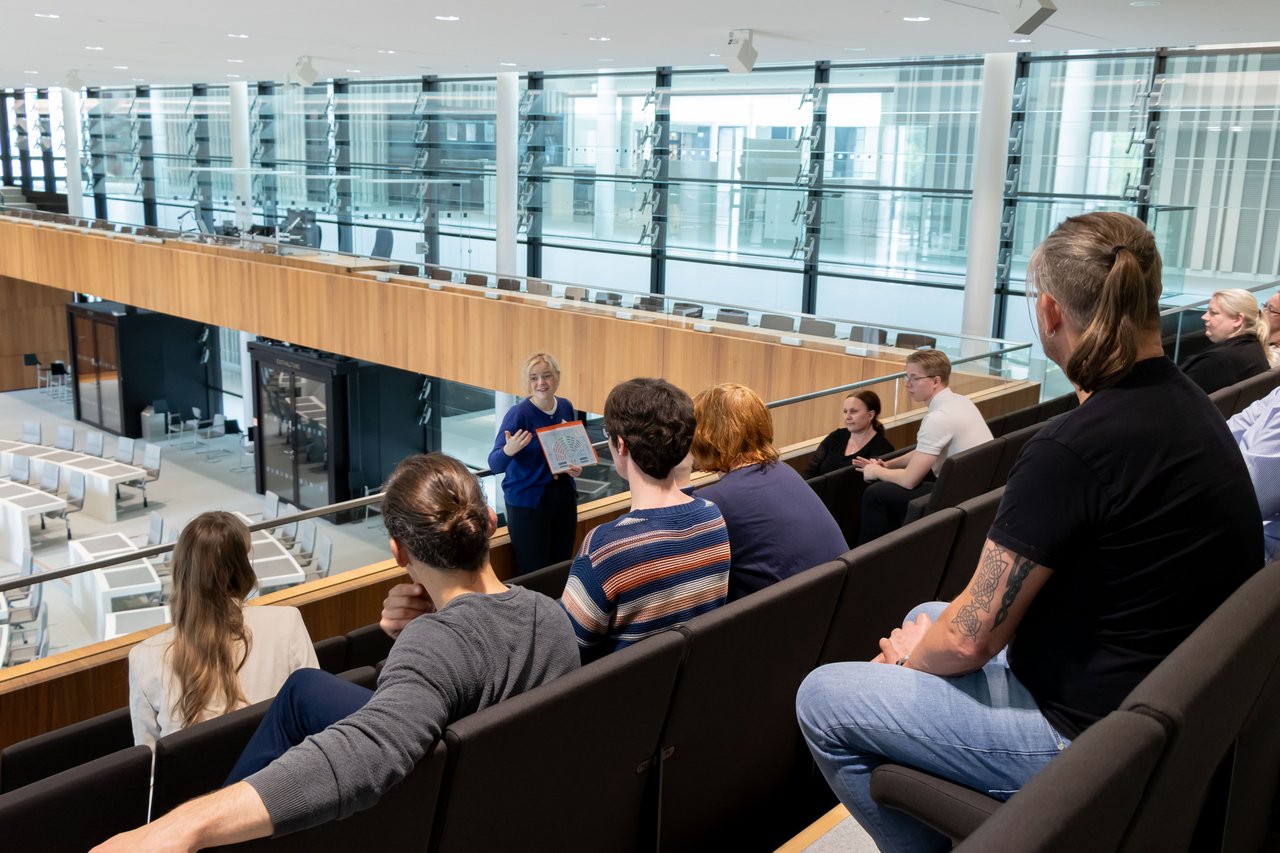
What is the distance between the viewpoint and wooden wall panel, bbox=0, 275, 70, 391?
883 inches

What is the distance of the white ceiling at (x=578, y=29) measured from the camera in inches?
340

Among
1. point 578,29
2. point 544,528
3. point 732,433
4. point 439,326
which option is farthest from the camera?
point 439,326

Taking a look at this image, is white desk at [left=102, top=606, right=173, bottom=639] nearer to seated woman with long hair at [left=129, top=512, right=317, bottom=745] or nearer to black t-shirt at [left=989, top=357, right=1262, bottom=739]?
seated woman with long hair at [left=129, top=512, right=317, bottom=745]

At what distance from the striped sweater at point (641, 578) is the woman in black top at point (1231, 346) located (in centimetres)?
350

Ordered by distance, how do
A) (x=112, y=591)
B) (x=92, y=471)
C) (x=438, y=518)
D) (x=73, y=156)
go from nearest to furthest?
(x=438, y=518) → (x=112, y=591) → (x=92, y=471) → (x=73, y=156)

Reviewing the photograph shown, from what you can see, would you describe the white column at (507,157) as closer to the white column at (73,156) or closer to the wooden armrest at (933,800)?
the white column at (73,156)

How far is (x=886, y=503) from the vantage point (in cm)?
459

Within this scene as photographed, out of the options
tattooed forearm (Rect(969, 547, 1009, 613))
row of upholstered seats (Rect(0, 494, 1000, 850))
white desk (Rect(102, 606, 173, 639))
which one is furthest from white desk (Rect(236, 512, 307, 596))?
tattooed forearm (Rect(969, 547, 1009, 613))

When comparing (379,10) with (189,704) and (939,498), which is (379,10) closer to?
(939,498)

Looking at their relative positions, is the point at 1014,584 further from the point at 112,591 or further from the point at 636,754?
the point at 112,591

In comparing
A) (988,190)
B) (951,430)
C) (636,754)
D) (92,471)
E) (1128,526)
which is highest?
(988,190)

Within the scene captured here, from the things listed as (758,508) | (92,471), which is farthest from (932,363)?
(92,471)

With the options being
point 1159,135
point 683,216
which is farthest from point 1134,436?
point 683,216

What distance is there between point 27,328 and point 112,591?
22.6m
